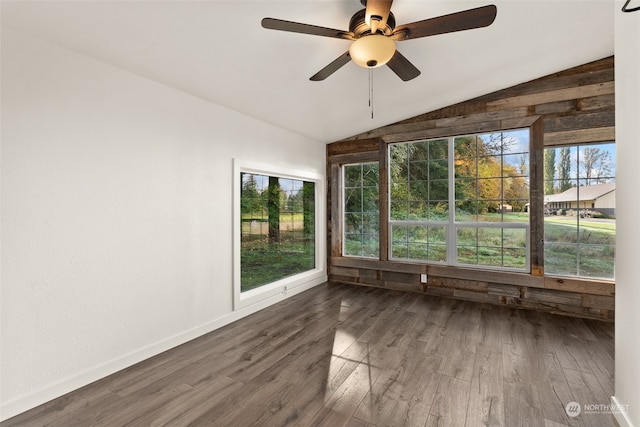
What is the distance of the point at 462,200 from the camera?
4.25 m

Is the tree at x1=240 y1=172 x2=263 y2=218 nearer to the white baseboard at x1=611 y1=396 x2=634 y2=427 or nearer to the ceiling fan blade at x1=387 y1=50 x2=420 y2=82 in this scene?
the ceiling fan blade at x1=387 y1=50 x2=420 y2=82

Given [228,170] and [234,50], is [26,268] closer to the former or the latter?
[228,170]

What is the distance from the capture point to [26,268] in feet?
6.35

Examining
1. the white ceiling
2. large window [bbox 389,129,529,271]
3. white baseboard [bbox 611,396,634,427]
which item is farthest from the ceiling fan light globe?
large window [bbox 389,129,529,271]

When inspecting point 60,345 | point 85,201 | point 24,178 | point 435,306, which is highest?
point 24,178

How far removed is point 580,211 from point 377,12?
3546mm

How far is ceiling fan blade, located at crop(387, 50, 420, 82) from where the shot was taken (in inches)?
86.7

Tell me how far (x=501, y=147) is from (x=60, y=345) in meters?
5.08

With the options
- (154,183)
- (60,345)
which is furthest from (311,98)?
(60,345)

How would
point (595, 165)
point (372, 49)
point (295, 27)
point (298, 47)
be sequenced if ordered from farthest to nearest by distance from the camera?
point (595, 165)
point (298, 47)
point (372, 49)
point (295, 27)

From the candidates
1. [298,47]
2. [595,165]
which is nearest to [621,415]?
[595,165]

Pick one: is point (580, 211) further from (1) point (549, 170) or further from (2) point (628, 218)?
(2) point (628, 218)

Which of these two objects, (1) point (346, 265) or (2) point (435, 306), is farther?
(1) point (346, 265)

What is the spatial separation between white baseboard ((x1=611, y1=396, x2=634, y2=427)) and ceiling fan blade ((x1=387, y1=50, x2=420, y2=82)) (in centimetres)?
259
